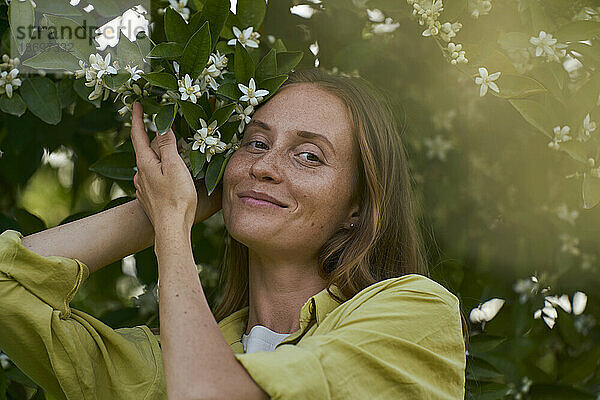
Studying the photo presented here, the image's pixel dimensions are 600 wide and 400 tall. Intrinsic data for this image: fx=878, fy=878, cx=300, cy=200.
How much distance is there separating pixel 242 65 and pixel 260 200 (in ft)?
0.80

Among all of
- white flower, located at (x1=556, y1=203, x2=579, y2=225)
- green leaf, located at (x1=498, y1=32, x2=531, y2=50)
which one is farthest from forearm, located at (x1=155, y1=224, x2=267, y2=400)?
white flower, located at (x1=556, y1=203, x2=579, y2=225)

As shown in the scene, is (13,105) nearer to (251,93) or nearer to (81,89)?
(81,89)

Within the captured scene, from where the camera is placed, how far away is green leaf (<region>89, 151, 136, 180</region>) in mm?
1808

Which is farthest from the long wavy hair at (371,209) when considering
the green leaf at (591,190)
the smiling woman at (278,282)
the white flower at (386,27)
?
the green leaf at (591,190)

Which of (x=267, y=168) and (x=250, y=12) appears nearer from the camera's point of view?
(x=267, y=168)

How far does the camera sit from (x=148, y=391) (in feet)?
5.23

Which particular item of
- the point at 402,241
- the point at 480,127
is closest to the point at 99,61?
the point at 402,241

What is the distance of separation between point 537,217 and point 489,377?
1.43 ft

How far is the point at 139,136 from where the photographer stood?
5.15ft

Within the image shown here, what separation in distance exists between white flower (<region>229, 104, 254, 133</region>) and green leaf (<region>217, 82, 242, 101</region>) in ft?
0.06

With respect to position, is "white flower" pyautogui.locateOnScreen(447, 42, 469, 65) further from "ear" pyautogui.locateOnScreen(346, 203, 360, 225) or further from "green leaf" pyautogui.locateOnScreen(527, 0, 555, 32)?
"ear" pyautogui.locateOnScreen(346, 203, 360, 225)

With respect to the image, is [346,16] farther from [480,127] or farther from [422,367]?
[422,367]

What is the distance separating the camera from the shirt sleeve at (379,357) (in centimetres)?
119

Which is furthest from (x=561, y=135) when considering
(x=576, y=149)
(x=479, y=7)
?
(x=479, y=7)
